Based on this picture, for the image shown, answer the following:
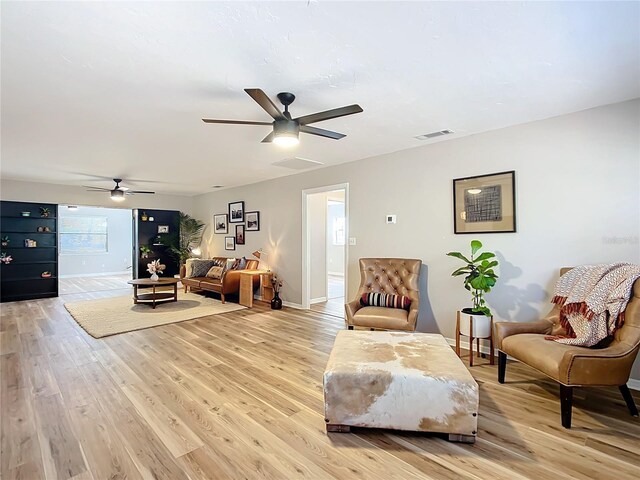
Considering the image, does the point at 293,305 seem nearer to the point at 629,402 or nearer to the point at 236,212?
the point at 236,212

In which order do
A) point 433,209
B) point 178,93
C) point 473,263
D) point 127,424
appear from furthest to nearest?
point 433,209
point 473,263
point 178,93
point 127,424

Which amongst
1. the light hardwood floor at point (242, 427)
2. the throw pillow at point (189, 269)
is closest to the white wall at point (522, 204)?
the light hardwood floor at point (242, 427)

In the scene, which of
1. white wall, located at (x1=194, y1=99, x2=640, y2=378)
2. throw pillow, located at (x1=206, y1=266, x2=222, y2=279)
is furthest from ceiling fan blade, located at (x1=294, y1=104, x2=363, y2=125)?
throw pillow, located at (x1=206, y1=266, x2=222, y2=279)

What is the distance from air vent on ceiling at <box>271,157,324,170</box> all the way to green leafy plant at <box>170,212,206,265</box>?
14.1 ft

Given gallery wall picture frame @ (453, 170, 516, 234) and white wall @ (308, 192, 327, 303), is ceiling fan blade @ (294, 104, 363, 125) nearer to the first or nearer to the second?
gallery wall picture frame @ (453, 170, 516, 234)

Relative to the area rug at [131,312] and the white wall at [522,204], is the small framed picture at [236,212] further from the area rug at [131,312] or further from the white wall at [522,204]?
the white wall at [522,204]

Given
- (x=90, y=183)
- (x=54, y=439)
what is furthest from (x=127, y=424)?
(x=90, y=183)

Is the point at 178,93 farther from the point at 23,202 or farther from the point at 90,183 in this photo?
the point at 23,202

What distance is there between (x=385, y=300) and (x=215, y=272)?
430cm

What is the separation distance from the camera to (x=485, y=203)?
356 centimetres

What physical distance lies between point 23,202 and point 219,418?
722 centimetres

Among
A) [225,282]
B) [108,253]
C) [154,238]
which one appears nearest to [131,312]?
[225,282]

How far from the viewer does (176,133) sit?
3623mm

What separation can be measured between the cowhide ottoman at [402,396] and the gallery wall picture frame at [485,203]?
6.34 ft
